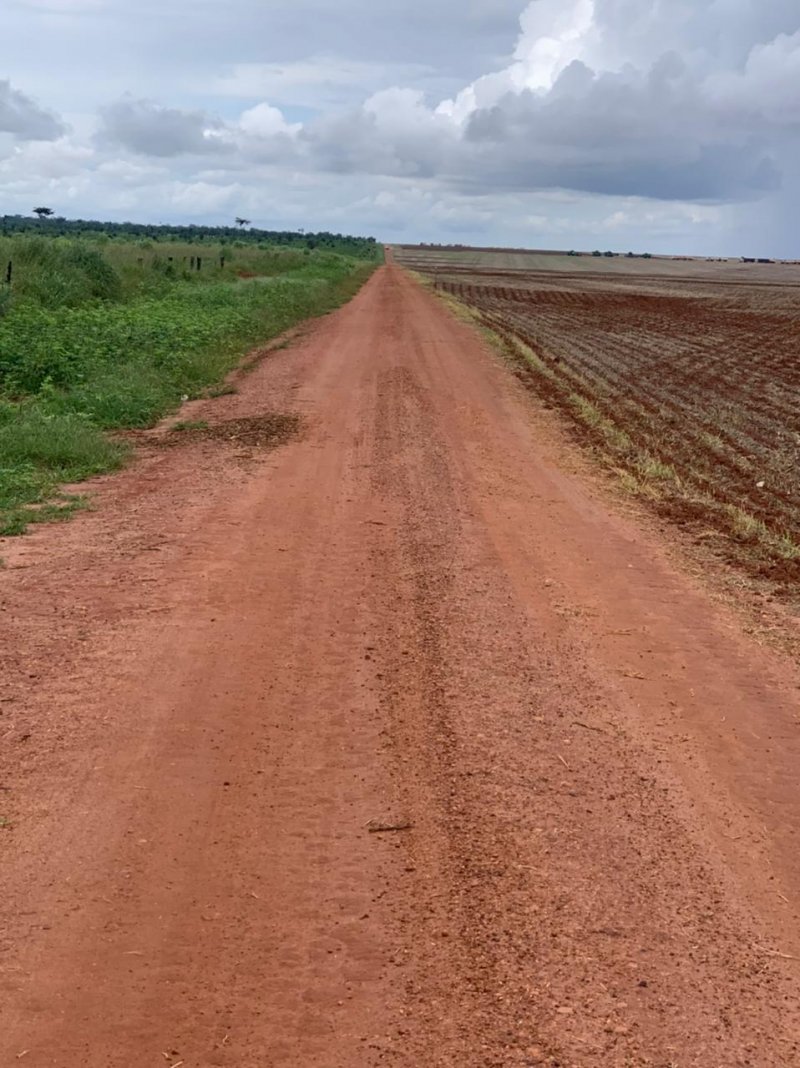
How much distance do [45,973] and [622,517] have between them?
761cm

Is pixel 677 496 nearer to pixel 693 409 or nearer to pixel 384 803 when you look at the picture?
pixel 384 803

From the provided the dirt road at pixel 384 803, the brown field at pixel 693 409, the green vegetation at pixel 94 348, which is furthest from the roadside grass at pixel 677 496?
the green vegetation at pixel 94 348

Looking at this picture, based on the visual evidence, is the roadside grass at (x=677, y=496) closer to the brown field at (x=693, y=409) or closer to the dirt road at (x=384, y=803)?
the brown field at (x=693, y=409)

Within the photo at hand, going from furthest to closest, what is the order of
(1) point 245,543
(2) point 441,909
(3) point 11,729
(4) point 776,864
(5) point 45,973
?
(1) point 245,543
(3) point 11,729
(4) point 776,864
(2) point 441,909
(5) point 45,973

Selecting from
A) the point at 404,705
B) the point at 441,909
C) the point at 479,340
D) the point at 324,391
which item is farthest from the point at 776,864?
the point at 479,340

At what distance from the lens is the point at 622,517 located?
1017 centimetres

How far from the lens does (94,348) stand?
17.9m

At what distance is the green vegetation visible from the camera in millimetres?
10961

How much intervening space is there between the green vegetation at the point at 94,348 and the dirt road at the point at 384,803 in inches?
85.9

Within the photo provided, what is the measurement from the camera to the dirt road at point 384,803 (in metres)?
3.35

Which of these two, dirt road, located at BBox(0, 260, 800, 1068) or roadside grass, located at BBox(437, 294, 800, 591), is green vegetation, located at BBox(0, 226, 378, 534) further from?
roadside grass, located at BBox(437, 294, 800, 591)

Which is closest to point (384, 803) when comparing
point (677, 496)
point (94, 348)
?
point (677, 496)

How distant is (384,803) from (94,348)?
14.8m

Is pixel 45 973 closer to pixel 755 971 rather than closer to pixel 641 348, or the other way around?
pixel 755 971
